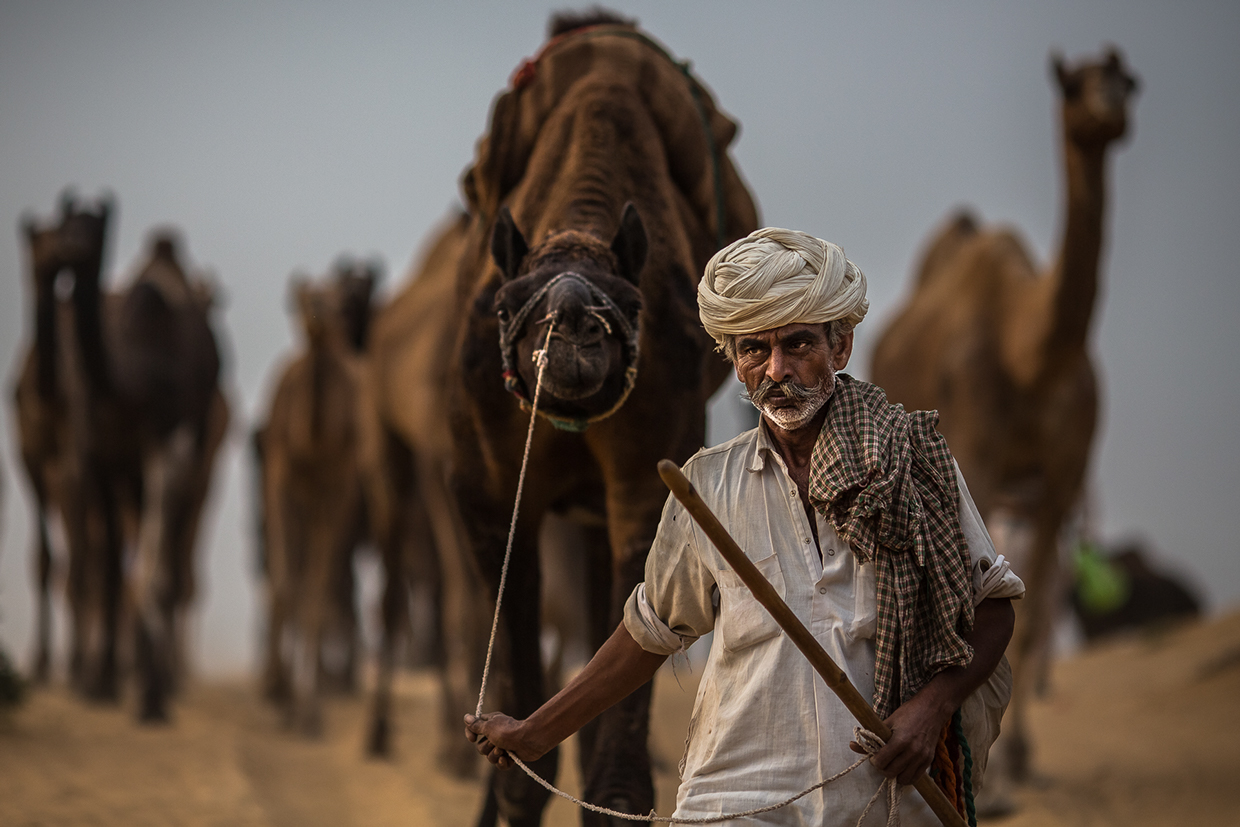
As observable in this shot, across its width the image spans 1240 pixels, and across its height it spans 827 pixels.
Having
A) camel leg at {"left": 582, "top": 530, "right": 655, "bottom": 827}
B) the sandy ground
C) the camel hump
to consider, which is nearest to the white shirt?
camel leg at {"left": 582, "top": 530, "right": 655, "bottom": 827}

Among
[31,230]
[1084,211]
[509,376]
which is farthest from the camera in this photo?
[31,230]

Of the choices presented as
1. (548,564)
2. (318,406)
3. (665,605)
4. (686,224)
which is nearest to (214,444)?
(318,406)

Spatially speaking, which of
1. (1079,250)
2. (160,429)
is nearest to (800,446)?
(1079,250)

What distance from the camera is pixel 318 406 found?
41.6ft

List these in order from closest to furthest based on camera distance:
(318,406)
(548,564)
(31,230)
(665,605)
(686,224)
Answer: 1. (665,605)
2. (686,224)
3. (548,564)
4. (31,230)
5. (318,406)

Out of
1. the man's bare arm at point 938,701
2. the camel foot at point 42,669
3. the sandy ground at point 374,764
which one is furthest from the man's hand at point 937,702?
the camel foot at point 42,669

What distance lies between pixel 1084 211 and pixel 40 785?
6.28 m

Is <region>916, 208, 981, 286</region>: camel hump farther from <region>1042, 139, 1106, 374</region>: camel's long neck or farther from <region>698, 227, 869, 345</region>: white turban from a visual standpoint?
<region>698, 227, 869, 345</region>: white turban

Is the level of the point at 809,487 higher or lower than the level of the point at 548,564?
lower

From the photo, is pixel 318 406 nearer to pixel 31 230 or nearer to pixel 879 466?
pixel 31 230

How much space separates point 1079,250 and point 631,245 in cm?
491

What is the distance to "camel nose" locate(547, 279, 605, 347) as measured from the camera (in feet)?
13.9

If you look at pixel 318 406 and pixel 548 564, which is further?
pixel 318 406

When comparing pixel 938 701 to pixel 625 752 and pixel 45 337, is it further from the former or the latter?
pixel 45 337
